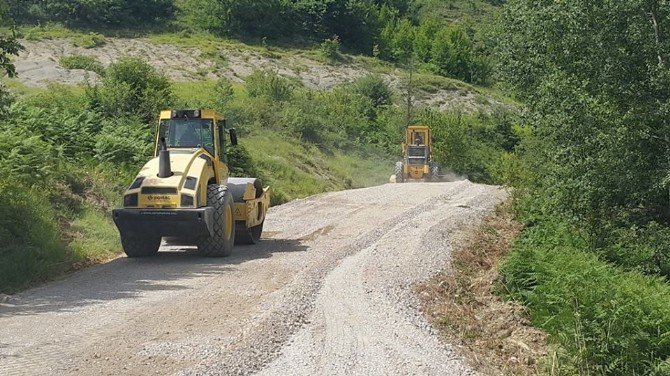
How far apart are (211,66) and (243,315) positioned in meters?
57.0

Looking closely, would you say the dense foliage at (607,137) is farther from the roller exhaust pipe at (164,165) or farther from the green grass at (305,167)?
the green grass at (305,167)

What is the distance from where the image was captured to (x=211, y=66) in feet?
216

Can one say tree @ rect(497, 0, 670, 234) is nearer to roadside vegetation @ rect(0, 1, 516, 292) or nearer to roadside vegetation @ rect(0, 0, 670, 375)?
roadside vegetation @ rect(0, 0, 670, 375)

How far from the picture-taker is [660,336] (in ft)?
39.4

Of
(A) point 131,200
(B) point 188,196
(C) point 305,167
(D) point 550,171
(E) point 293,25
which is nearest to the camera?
(B) point 188,196

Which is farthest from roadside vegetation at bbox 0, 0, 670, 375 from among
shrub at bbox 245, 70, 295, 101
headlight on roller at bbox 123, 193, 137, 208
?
shrub at bbox 245, 70, 295, 101

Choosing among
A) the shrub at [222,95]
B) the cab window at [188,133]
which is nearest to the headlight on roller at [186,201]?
the cab window at [188,133]

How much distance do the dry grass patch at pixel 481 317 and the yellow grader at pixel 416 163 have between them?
896 inches

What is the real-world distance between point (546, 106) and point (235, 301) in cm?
1139

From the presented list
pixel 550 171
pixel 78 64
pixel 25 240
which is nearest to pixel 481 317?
pixel 25 240

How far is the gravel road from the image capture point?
877 cm

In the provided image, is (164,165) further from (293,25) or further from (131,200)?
(293,25)

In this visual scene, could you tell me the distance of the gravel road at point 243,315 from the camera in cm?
877

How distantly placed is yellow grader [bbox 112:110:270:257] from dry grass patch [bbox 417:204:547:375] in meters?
4.54
